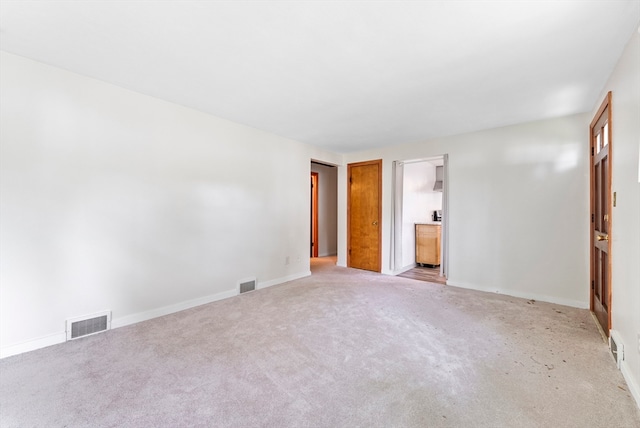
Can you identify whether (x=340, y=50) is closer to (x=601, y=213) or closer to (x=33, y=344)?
(x=601, y=213)

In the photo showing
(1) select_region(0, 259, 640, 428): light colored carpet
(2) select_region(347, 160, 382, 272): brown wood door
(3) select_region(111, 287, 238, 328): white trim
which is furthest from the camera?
(2) select_region(347, 160, 382, 272): brown wood door

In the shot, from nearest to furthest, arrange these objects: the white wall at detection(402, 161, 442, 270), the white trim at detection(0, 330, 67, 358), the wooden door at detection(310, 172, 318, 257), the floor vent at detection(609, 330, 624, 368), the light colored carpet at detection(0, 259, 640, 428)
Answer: the light colored carpet at detection(0, 259, 640, 428) < the floor vent at detection(609, 330, 624, 368) < the white trim at detection(0, 330, 67, 358) < the white wall at detection(402, 161, 442, 270) < the wooden door at detection(310, 172, 318, 257)

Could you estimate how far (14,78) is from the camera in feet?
6.92

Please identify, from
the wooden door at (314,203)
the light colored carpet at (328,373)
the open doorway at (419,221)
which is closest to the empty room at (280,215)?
the light colored carpet at (328,373)

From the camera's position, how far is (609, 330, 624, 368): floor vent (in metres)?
1.89

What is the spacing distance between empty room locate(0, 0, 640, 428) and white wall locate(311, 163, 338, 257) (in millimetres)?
2663

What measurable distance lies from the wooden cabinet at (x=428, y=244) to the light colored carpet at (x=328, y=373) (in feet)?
7.69

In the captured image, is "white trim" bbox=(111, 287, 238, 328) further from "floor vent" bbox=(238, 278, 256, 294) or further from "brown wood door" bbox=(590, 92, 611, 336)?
"brown wood door" bbox=(590, 92, 611, 336)

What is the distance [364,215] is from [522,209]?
2522mm

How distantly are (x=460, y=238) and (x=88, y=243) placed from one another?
181 inches

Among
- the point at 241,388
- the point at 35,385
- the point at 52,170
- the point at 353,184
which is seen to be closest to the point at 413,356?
the point at 241,388

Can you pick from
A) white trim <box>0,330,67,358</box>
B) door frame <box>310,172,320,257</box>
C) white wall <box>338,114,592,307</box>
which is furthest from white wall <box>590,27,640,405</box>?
door frame <box>310,172,320,257</box>

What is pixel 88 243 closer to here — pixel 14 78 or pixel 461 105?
pixel 14 78

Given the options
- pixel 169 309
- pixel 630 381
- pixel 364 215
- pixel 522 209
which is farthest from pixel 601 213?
pixel 169 309
